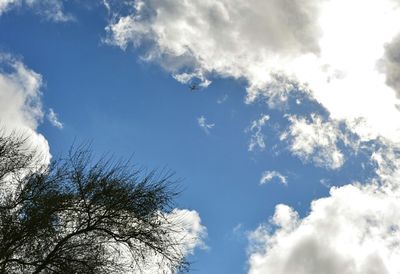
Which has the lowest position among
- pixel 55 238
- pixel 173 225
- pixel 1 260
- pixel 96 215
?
pixel 1 260

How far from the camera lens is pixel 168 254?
66.2 feet

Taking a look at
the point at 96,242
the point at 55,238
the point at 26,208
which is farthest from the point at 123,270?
the point at 26,208

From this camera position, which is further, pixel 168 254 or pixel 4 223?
pixel 168 254

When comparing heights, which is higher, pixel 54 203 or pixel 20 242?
pixel 54 203

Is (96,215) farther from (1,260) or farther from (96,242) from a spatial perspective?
(1,260)

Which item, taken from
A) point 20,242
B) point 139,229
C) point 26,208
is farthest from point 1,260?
point 139,229

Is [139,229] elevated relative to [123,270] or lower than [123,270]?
elevated

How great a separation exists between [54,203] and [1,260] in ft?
8.64

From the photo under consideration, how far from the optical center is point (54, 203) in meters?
19.2

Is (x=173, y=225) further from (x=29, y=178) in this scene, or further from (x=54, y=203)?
(x=29, y=178)

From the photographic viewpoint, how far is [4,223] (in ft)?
61.3

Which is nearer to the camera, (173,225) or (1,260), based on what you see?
(1,260)

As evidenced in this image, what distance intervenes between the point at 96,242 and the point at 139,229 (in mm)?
1672

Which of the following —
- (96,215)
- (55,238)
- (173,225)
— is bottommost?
(55,238)
